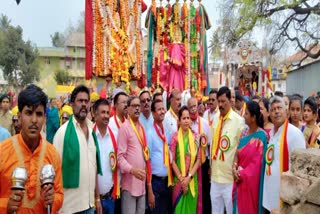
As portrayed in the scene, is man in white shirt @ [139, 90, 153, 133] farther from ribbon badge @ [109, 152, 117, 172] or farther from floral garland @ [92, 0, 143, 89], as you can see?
floral garland @ [92, 0, 143, 89]

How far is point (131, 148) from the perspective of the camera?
4559 mm

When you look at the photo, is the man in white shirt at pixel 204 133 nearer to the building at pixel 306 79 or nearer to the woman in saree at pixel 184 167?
the woman in saree at pixel 184 167

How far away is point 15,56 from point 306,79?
2239 centimetres

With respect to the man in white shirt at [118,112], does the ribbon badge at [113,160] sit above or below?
below

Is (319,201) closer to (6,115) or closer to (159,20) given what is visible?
(6,115)

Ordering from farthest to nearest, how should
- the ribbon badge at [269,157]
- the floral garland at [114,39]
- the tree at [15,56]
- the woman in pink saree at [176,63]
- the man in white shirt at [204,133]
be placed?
1. the tree at [15,56]
2. the woman in pink saree at [176,63]
3. the floral garland at [114,39]
4. the man in white shirt at [204,133]
5. the ribbon badge at [269,157]

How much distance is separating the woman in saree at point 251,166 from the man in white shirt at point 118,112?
1522 mm

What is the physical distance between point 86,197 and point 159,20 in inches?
248

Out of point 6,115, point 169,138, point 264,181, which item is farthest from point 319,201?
point 6,115

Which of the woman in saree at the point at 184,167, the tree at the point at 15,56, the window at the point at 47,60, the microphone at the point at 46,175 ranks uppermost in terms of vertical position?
the window at the point at 47,60

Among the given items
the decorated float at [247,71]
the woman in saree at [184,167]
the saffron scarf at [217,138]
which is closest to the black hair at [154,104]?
the woman in saree at [184,167]

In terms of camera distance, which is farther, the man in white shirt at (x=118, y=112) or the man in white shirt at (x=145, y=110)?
the man in white shirt at (x=145, y=110)

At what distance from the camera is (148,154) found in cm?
471

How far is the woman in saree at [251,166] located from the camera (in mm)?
4219
